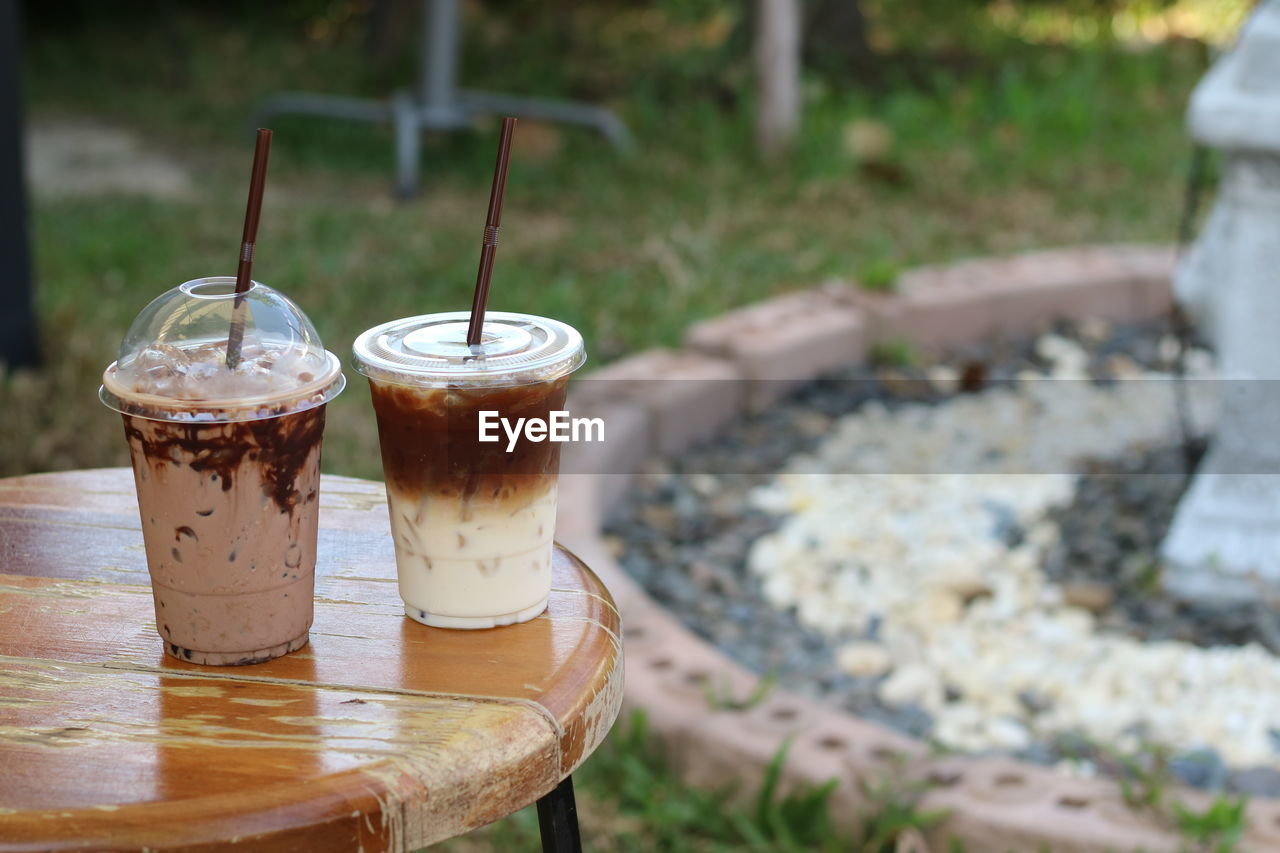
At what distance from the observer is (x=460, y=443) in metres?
1.02

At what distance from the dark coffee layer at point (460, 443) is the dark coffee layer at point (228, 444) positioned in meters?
0.06

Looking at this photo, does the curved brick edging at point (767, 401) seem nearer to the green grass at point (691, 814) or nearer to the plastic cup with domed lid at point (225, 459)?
the green grass at point (691, 814)

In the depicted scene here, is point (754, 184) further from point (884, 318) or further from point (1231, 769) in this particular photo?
point (1231, 769)

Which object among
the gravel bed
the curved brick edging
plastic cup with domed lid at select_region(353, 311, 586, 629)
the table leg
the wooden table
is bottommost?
the gravel bed

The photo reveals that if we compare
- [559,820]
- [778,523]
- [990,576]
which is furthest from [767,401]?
[559,820]

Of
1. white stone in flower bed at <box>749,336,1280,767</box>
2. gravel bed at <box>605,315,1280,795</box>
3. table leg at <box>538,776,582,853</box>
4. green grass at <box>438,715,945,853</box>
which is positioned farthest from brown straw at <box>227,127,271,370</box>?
white stone in flower bed at <box>749,336,1280,767</box>

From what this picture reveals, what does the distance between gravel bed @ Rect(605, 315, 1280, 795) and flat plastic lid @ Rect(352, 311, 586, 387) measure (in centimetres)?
106

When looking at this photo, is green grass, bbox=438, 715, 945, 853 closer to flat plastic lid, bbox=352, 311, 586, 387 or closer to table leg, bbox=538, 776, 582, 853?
table leg, bbox=538, 776, 582, 853

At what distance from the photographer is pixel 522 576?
3.51ft

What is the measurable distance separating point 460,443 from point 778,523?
178 centimetres

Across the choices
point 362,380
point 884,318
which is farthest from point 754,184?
point 362,380

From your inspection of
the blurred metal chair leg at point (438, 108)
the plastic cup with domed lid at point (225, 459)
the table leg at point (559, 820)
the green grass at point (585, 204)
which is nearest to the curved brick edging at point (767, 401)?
the green grass at point (585, 204)

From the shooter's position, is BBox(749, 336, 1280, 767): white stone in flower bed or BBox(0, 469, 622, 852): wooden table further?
BBox(749, 336, 1280, 767): white stone in flower bed

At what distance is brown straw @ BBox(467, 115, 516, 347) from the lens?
101 centimetres
